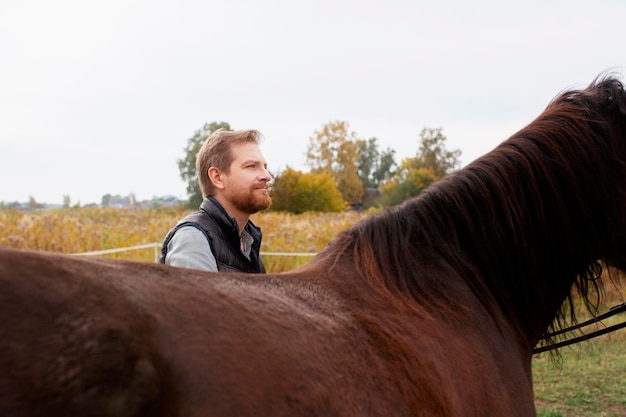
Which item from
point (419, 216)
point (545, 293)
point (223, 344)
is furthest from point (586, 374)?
point (223, 344)

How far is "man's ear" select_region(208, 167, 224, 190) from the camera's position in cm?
277

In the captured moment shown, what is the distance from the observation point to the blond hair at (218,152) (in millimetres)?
2756

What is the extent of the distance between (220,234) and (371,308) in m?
1.07

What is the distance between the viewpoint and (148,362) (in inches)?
46.1

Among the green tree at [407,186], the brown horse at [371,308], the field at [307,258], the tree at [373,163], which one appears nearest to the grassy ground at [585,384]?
the field at [307,258]

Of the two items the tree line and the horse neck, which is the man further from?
the tree line

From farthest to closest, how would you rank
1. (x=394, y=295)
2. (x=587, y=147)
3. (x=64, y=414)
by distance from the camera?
1. (x=587, y=147)
2. (x=394, y=295)
3. (x=64, y=414)

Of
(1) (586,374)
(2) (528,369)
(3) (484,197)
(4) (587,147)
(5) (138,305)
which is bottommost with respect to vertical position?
(1) (586,374)

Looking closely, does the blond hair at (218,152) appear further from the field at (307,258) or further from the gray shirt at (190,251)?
the field at (307,258)

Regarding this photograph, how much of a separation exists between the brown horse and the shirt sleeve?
54cm

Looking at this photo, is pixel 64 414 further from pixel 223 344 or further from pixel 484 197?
pixel 484 197

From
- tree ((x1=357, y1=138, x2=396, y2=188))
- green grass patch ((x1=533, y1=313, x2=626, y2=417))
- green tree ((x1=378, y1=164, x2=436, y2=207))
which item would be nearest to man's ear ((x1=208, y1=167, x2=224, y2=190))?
green grass patch ((x1=533, y1=313, x2=626, y2=417))

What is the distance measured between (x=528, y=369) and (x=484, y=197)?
680mm

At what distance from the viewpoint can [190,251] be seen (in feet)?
7.76
